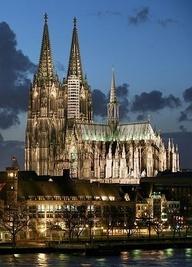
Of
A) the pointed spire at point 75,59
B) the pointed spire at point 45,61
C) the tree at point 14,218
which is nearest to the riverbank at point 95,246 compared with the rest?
the tree at point 14,218

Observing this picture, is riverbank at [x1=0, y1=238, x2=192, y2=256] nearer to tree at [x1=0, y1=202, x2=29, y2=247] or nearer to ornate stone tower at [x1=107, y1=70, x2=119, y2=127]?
tree at [x1=0, y1=202, x2=29, y2=247]

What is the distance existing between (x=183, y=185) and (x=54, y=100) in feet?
96.8

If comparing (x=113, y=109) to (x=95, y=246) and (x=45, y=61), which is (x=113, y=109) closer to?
(x=45, y=61)

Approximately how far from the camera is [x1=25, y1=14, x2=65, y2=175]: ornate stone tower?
568 feet

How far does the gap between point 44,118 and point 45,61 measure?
35.2ft

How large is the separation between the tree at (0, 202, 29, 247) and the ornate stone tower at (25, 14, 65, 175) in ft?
191

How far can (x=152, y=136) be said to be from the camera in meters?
170

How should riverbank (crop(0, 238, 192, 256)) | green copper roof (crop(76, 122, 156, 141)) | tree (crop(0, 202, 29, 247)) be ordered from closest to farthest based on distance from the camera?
riverbank (crop(0, 238, 192, 256)) → tree (crop(0, 202, 29, 247)) → green copper roof (crop(76, 122, 156, 141))

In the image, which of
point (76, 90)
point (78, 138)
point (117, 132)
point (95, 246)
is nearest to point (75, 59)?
point (76, 90)

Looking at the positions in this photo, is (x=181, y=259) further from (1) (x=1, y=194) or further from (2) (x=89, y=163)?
(2) (x=89, y=163)

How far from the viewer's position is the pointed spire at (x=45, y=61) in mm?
177750

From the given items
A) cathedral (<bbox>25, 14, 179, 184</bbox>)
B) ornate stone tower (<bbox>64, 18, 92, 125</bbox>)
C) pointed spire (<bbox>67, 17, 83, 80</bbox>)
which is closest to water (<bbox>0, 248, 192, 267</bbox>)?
cathedral (<bbox>25, 14, 179, 184</bbox>)

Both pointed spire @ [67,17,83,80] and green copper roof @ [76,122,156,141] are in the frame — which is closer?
green copper roof @ [76,122,156,141]

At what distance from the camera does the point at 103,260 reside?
8644 cm
